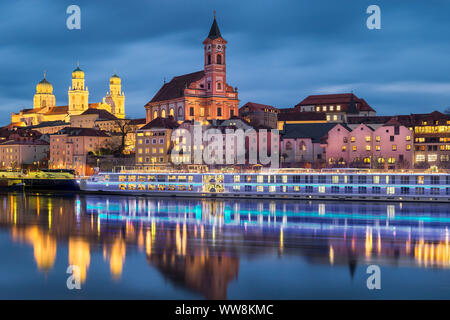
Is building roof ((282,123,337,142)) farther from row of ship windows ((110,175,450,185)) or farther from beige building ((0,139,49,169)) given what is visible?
beige building ((0,139,49,169))

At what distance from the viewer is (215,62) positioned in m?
87.9

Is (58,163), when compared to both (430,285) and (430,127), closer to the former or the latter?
(430,127)

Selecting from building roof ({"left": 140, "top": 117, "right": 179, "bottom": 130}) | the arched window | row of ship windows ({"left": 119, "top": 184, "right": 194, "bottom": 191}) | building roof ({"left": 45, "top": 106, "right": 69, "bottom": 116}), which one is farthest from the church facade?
building roof ({"left": 45, "top": 106, "right": 69, "bottom": 116})

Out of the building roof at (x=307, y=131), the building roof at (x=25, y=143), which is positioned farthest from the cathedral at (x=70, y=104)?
the building roof at (x=307, y=131)

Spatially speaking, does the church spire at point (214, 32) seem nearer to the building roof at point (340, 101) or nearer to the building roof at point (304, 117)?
the building roof at point (304, 117)

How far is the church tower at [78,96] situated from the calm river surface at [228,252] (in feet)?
336

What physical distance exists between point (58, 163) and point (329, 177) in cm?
5408

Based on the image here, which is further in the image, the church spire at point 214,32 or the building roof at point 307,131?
the church spire at point 214,32

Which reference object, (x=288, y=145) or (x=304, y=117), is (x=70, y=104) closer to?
(x=304, y=117)

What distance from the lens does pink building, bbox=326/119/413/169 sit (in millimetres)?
65188

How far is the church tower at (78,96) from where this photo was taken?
145625mm

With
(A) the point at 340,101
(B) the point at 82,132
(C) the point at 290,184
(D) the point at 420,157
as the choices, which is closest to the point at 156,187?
(C) the point at 290,184

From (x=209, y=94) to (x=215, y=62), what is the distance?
500cm
